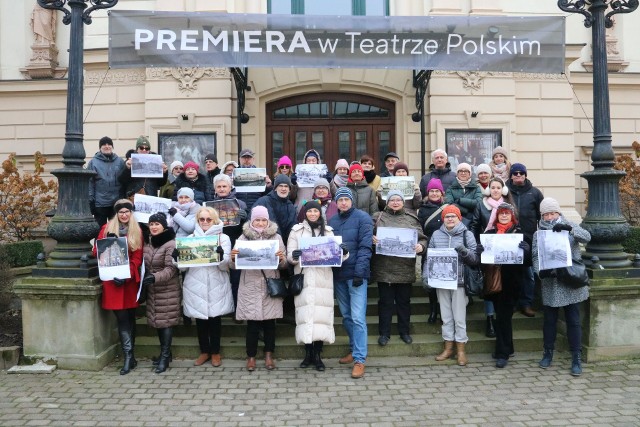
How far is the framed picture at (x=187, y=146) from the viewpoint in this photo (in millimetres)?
11508

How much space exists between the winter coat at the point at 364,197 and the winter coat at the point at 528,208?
1884 millimetres

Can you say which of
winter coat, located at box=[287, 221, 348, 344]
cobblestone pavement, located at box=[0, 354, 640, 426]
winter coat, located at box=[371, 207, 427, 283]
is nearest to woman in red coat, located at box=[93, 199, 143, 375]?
cobblestone pavement, located at box=[0, 354, 640, 426]

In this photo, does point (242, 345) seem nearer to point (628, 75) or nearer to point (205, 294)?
point (205, 294)

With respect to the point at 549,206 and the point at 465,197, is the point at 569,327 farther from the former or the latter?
the point at 465,197

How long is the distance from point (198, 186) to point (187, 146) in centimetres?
405

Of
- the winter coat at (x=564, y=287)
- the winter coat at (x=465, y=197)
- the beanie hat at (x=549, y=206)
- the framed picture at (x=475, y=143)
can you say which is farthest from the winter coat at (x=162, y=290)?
the framed picture at (x=475, y=143)

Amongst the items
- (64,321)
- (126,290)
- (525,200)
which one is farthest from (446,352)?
(64,321)

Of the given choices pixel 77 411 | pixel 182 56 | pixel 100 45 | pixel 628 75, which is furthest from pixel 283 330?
pixel 628 75

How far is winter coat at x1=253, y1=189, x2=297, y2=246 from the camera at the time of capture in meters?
7.00

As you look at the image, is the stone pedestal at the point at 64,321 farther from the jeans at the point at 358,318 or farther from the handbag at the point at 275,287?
the jeans at the point at 358,318

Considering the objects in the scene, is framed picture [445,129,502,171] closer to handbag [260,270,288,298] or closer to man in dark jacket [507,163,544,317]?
man in dark jacket [507,163,544,317]

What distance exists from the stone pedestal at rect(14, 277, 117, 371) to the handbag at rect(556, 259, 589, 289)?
559cm

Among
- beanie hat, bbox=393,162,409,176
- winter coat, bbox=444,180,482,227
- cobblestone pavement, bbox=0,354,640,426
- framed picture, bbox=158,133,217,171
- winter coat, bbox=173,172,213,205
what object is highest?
framed picture, bbox=158,133,217,171

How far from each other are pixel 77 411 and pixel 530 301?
5.96 metres
